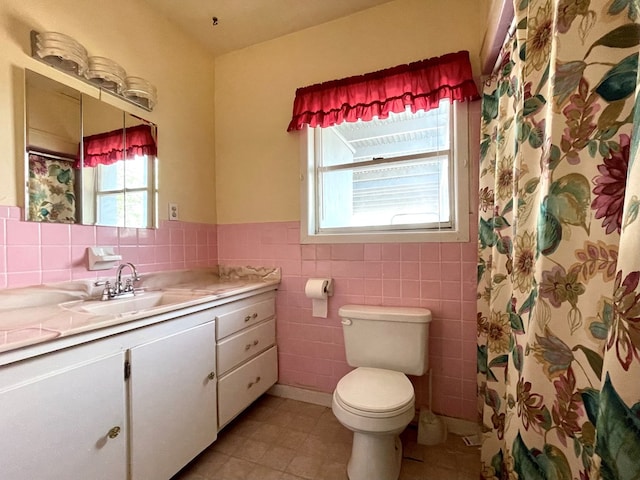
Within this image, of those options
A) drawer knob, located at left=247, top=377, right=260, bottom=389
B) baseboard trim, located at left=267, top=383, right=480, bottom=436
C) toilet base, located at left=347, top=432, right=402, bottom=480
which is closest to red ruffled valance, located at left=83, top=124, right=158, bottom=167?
drawer knob, located at left=247, top=377, right=260, bottom=389

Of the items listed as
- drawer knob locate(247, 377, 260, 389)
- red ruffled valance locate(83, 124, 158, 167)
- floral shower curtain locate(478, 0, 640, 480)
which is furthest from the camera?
drawer knob locate(247, 377, 260, 389)

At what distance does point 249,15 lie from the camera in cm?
183

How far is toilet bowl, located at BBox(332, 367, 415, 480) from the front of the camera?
117cm

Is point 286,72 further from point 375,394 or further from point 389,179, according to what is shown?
point 375,394

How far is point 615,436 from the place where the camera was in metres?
0.39

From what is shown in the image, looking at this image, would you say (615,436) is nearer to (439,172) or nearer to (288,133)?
(439,172)

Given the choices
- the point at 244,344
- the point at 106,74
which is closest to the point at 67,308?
the point at 244,344

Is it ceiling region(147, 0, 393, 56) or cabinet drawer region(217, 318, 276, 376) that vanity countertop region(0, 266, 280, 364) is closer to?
cabinet drawer region(217, 318, 276, 376)

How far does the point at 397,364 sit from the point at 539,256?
1.13 metres

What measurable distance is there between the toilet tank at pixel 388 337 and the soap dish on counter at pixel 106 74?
5.82ft

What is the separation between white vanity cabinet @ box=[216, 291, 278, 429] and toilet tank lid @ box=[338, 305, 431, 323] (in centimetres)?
56

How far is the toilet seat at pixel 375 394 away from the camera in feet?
3.87

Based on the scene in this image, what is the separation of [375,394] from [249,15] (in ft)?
7.66

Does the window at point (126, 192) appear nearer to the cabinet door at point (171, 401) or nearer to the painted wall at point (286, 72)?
the painted wall at point (286, 72)
